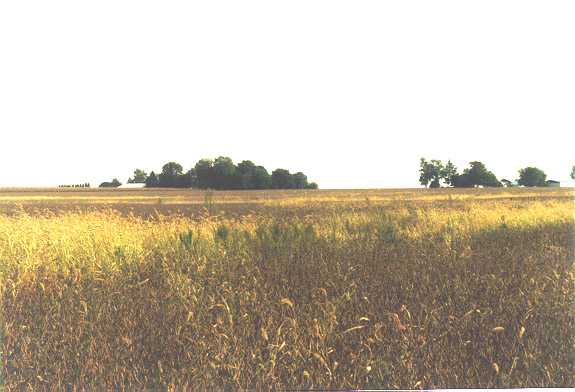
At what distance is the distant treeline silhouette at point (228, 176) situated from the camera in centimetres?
353

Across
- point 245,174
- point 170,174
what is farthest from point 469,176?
point 170,174

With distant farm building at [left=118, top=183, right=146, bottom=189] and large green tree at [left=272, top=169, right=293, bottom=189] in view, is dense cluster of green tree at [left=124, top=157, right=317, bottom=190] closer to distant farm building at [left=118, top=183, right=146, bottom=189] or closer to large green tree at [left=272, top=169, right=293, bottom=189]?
large green tree at [left=272, top=169, right=293, bottom=189]

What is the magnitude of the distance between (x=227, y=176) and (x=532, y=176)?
289 centimetres

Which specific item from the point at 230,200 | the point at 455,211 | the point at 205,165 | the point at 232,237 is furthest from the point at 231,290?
the point at 455,211

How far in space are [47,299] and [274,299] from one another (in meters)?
1.74

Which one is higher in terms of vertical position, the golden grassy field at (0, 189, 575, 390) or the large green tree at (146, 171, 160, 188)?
the large green tree at (146, 171, 160, 188)

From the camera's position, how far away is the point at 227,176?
3551 millimetres

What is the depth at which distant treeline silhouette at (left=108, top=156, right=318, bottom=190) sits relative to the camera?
3.53 meters

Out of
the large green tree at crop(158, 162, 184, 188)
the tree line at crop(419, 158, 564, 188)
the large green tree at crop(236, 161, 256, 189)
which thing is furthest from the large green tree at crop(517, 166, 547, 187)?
the large green tree at crop(158, 162, 184, 188)

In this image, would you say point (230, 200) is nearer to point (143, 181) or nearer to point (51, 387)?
point (143, 181)

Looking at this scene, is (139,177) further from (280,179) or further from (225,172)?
(280,179)

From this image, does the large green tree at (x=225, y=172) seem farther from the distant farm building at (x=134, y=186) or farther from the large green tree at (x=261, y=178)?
the distant farm building at (x=134, y=186)

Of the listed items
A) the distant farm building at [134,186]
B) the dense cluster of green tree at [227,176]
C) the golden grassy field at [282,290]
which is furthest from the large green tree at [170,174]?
the distant farm building at [134,186]

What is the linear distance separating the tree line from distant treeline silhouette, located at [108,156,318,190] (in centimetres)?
105
